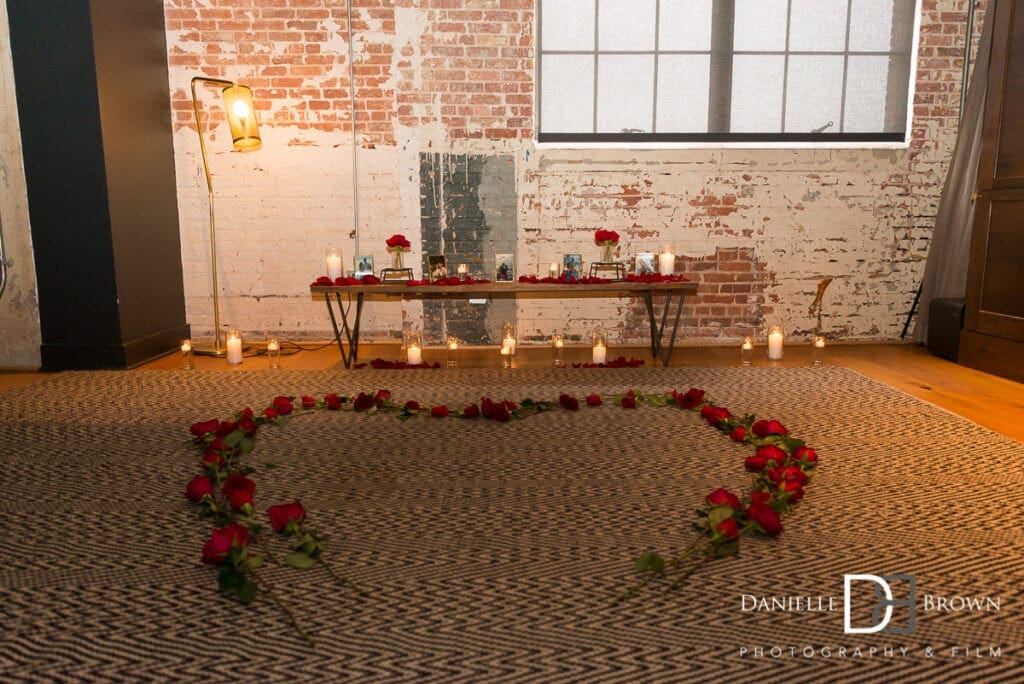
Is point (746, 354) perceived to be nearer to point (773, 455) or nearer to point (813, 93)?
point (813, 93)

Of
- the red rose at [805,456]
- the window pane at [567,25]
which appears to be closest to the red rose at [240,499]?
the red rose at [805,456]

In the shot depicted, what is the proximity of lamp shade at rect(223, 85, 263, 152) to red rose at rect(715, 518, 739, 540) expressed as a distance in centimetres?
376

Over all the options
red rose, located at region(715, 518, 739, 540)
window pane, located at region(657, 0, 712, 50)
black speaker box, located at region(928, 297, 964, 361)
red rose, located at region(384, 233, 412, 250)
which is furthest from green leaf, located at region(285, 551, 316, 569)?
window pane, located at region(657, 0, 712, 50)

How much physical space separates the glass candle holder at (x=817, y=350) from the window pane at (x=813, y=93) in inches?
59.1

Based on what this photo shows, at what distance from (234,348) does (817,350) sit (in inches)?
139

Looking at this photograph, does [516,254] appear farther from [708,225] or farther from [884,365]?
[884,365]

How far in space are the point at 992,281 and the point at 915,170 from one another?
121 cm

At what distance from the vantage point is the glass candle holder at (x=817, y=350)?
425cm

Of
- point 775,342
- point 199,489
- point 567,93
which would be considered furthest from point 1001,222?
point 199,489

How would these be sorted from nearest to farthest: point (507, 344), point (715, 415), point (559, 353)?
point (715, 415) < point (507, 344) < point (559, 353)

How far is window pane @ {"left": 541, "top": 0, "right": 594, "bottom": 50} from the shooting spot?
485 cm

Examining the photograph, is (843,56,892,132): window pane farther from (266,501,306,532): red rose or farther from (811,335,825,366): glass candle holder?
(266,501,306,532): red rose

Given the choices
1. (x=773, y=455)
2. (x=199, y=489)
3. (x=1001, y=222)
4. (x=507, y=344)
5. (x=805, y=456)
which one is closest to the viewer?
(x=199, y=489)

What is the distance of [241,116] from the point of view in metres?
4.32
